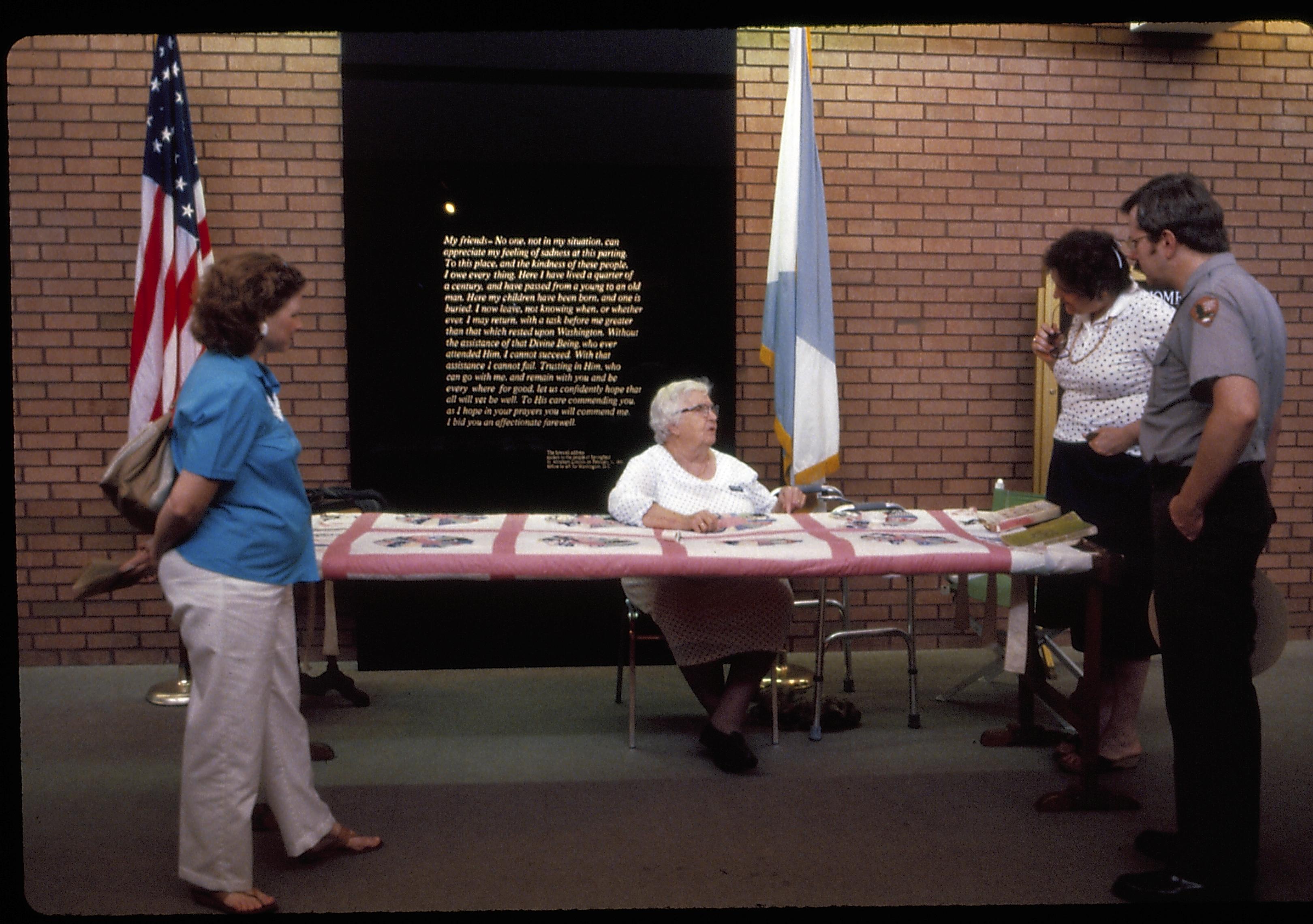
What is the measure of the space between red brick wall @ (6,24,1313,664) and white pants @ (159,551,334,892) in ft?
8.01

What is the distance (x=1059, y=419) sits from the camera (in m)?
3.39

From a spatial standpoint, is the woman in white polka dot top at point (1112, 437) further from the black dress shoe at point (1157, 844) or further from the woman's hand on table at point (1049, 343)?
the black dress shoe at point (1157, 844)

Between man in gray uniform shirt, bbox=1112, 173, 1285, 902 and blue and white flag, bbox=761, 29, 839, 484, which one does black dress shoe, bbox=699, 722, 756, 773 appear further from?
blue and white flag, bbox=761, 29, 839, 484

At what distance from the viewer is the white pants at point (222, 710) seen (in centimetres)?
241

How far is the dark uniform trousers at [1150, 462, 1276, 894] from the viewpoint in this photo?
2.42 meters

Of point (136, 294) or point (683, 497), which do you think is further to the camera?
point (136, 294)

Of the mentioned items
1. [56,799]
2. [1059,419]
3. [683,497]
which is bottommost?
[56,799]

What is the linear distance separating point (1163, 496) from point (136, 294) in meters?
3.92

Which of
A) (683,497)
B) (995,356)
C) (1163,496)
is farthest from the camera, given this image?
(995,356)

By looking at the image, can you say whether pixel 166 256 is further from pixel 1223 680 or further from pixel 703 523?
pixel 1223 680

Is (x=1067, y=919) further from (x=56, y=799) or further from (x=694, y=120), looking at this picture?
(x=694, y=120)

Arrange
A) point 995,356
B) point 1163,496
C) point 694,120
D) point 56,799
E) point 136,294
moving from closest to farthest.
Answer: point 1163,496, point 56,799, point 136,294, point 694,120, point 995,356

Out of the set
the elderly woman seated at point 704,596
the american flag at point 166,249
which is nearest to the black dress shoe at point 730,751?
the elderly woman seated at point 704,596

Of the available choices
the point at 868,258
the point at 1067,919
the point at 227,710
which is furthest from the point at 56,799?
the point at 868,258
